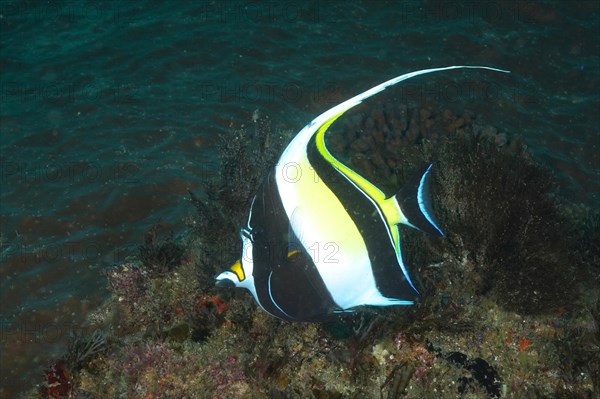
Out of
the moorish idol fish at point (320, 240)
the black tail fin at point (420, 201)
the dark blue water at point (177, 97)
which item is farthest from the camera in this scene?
the dark blue water at point (177, 97)

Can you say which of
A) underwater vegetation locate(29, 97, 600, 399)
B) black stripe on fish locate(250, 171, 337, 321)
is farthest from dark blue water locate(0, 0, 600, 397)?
black stripe on fish locate(250, 171, 337, 321)

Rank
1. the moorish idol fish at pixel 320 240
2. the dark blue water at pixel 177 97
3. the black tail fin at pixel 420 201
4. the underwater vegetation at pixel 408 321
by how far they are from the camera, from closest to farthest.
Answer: the black tail fin at pixel 420 201 → the moorish idol fish at pixel 320 240 → the underwater vegetation at pixel 408 321 → the dark blue water at pixel 177 97

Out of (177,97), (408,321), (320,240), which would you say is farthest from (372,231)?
(177,97)

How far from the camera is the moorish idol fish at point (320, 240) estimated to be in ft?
6.26

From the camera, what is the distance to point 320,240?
192 centimetres

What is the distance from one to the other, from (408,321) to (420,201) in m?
1.79

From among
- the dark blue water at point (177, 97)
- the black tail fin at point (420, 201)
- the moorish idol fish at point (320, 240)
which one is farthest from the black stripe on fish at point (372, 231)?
the dark blue water at point (177, 97)

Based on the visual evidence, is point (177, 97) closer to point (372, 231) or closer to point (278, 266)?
point (278, 266)

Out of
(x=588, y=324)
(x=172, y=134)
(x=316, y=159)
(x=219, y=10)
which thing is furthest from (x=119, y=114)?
(x=588, y=324)

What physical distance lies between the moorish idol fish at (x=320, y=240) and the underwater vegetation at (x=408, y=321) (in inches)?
52.8

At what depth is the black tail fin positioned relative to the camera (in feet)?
5.89

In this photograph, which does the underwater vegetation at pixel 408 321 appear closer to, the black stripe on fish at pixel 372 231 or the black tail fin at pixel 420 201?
the black stripe on fish at pixel 372 231

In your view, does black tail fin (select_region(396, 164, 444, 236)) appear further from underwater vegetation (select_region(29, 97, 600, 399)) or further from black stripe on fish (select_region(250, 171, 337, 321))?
underwater vegetation (select_region(29, 97, 600, 399))

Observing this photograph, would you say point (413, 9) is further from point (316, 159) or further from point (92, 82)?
point (316, 159)
